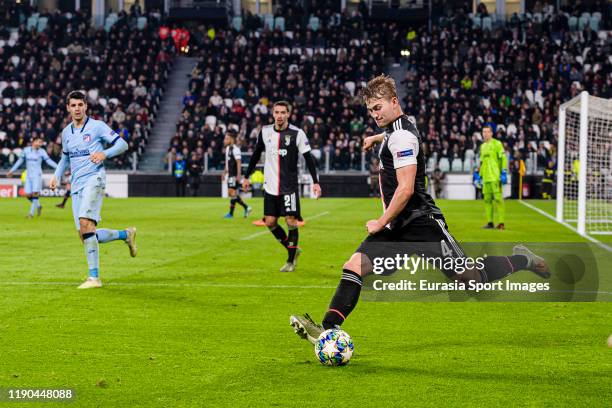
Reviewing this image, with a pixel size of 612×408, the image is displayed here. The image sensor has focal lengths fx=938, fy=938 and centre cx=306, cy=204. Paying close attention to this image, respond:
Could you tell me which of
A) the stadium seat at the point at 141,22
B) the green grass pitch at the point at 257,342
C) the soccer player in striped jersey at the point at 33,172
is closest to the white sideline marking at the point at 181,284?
the green grass pitch at the point at 257,342

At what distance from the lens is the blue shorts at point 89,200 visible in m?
10.6

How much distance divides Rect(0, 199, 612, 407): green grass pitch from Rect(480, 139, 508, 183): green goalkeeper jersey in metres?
8.04

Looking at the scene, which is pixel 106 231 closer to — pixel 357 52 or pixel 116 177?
pixel 116 177

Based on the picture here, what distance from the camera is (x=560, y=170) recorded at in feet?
76.9

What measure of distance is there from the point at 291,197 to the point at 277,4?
43971 mm

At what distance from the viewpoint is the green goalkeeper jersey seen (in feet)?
68.8

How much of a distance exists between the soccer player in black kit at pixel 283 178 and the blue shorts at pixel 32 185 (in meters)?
14.4

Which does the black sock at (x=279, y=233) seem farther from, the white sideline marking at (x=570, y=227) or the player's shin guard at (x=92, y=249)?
the white sideline marking at (x=570, y=227)

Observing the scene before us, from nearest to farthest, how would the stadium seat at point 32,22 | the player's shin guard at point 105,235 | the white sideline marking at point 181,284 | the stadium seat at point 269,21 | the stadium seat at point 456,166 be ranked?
the white sideline marking at point 181,284 < the player's shin guard at point 105,235 < the stadium seat at point 456,166 < the stadium seat at point 269,21 < the stadium seat at point 32,22

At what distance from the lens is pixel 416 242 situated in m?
6.76

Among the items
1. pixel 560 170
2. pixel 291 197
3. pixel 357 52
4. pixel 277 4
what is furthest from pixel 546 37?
pixel 291 197

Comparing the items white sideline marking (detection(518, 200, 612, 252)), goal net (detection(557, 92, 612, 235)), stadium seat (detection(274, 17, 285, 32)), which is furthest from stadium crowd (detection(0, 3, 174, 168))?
goal net (detection(557, 92, 612, 235))

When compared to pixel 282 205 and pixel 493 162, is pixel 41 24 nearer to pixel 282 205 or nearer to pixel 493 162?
pixel 493 162

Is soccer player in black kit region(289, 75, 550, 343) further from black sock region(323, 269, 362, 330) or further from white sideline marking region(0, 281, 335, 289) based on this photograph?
white sideline marking region(0, 281, 335, 289)
